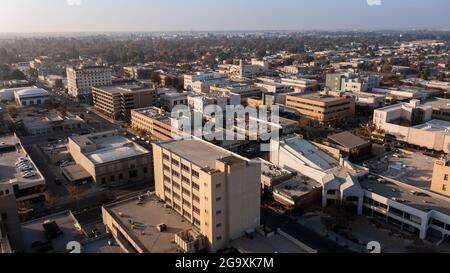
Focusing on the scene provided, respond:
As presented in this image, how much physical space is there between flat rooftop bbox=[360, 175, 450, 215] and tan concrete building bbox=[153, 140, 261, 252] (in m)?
4.81

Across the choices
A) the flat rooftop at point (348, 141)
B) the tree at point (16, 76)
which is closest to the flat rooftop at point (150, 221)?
the flat rooftop at point (348, 141)

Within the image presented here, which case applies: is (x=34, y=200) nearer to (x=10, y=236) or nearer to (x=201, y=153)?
(x=10, y=236)

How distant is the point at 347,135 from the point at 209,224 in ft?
37.0

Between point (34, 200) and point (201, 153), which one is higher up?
point (201, 153)

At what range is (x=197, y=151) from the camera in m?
10.5

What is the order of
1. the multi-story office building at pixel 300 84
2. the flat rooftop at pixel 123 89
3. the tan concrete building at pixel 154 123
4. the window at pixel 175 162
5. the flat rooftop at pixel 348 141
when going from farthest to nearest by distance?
the multi-story office building at pixel 300 84 < the flat rooftop at pixel 123 89 < the tan concrete building at pixel 154 123 < the flat rooftop at pixel 348 141 < the window at pixel 175 162

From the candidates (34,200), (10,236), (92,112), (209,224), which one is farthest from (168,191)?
(92,112)

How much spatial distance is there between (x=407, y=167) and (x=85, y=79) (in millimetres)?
26464

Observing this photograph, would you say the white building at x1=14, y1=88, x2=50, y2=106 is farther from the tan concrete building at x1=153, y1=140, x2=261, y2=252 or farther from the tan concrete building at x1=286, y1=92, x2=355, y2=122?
the tan concrete building at x1=153, y1=140, x2=261, y2=252

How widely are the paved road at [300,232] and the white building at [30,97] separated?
2414 centimetres

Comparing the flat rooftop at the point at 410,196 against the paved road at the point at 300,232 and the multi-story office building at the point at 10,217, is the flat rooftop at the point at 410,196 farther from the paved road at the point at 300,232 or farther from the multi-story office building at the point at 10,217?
the multi-story office building at the point at 10,217

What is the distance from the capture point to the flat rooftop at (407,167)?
14.6 metres

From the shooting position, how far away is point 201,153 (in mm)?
10352

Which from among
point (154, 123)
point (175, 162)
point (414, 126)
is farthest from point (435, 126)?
point (175, 162)
